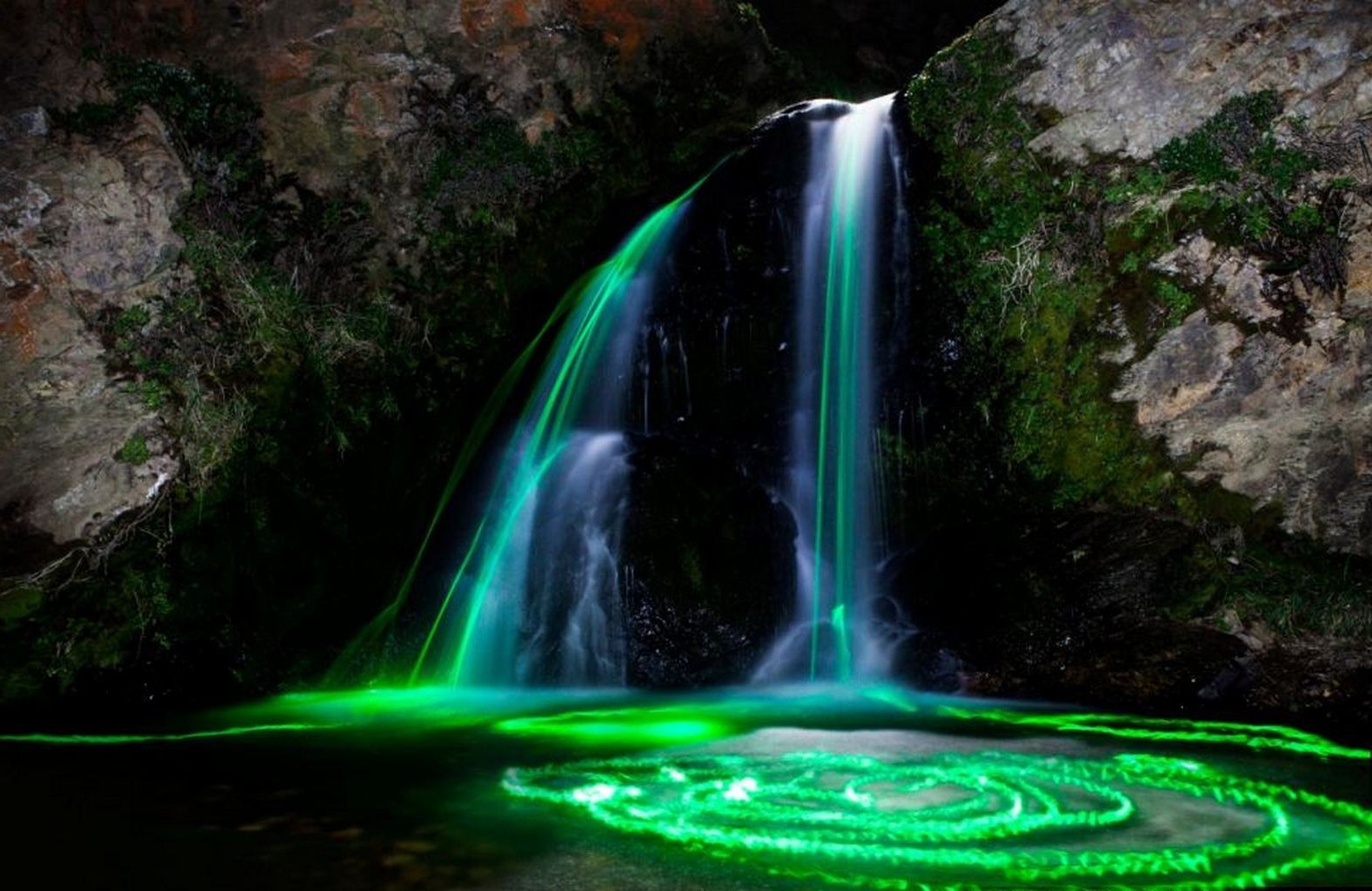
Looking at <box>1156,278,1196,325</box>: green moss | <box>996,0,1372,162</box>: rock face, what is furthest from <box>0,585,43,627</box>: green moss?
<box>996,0,1372,162</box>: rock face

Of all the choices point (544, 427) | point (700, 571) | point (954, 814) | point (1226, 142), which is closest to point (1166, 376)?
point (1226, 142)

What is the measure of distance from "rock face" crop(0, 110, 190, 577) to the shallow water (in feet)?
7.27

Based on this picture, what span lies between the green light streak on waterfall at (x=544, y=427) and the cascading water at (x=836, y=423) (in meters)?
1.61

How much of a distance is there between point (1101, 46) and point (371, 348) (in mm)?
6952

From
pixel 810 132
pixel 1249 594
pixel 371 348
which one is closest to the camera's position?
pixel 1249 594

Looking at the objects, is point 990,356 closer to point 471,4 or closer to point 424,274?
point 424,274

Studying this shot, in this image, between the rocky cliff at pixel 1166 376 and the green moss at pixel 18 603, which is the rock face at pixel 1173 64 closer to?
the rocky cliff at pixel 1166 376

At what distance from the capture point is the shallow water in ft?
9.94

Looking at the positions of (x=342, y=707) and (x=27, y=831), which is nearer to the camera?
(x=27, y=831)

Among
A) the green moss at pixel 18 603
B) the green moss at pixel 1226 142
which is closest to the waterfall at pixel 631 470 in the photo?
the green moss at pixel 1226 142

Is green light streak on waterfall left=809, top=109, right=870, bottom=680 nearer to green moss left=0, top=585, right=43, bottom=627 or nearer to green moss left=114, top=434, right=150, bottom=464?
green moss left=114, top=434, right=150, bottom=464

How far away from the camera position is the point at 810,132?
938 centimetres

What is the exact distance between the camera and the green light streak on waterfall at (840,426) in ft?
23.6

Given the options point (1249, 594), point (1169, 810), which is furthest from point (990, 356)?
point (1169, 810)
